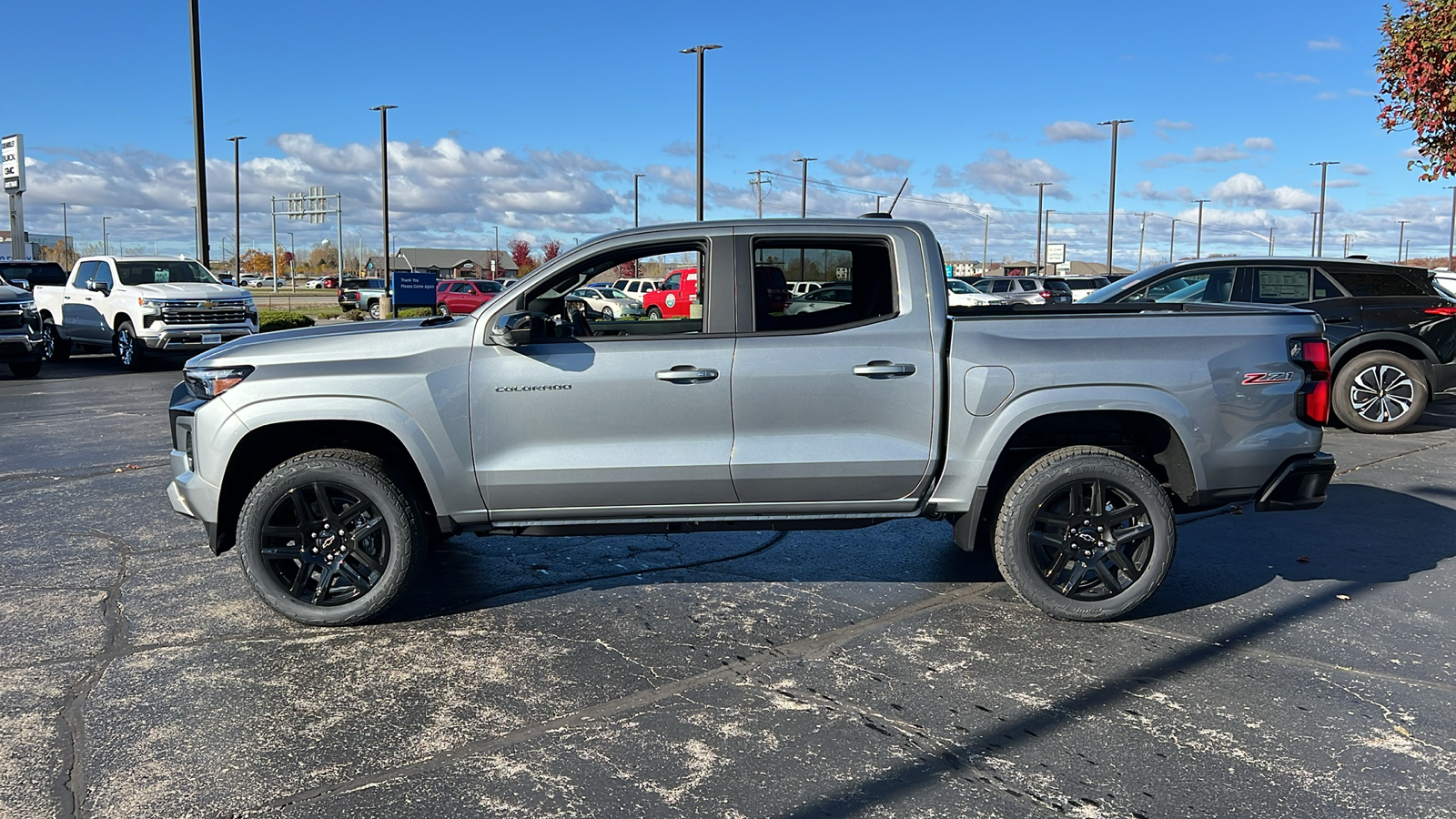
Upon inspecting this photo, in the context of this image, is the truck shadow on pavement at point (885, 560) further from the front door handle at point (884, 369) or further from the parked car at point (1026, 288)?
the parked car at point (1026, 288)

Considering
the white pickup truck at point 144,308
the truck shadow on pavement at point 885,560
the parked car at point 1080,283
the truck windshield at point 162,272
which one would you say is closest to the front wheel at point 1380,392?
the truck shadow on pavement at point 885,560

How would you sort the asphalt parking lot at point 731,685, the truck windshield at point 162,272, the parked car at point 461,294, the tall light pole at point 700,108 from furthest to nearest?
the parked car at point 461,294, the tall light pole at point 700,108, the truck windshield at point 162,272, the asphalt parking lot at point 731,685

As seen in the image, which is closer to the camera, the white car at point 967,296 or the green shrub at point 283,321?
the green shrub at point 283,321

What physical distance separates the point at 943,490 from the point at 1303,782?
1.96 m

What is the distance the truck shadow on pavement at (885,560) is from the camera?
225 inches

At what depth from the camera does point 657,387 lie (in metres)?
4.95

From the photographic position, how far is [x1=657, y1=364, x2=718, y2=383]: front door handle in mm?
4918

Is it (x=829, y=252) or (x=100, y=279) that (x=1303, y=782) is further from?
(x=100, y=279)

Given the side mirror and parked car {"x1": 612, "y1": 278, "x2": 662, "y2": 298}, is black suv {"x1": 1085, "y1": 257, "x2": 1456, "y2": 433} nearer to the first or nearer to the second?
the side mirror

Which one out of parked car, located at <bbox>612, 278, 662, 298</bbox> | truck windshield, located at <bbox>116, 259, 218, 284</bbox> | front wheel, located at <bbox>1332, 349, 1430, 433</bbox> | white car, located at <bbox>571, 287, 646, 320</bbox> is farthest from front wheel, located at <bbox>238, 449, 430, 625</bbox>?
parked car, located at <bbox>612, 278, 662, 298</bbox>

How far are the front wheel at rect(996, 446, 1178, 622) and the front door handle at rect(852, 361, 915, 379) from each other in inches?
29.7

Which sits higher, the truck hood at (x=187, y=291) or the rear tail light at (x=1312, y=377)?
Answer: the truck hood at (x=187, y=291)

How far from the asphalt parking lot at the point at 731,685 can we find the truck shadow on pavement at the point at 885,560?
0.03 metres

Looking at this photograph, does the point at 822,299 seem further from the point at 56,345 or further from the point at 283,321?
the point at 283,321
